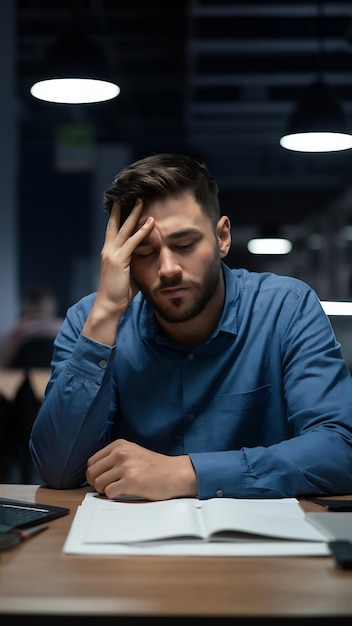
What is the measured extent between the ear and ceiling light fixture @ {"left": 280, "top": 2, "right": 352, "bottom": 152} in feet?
8.21

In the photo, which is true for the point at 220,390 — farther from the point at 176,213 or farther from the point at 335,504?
the point at 335,504

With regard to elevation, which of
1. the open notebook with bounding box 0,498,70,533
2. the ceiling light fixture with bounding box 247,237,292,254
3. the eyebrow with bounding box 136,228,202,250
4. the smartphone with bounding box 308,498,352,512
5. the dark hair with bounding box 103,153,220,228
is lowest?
the smartphone with bounding box 308,498,352,512

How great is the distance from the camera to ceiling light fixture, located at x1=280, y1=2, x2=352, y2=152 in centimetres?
448

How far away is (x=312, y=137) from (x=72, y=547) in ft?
12.4

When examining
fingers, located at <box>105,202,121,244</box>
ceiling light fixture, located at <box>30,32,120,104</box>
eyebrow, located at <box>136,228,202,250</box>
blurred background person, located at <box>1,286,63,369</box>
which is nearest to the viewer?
eyebrow, located at <box>136,228,202,250</box>

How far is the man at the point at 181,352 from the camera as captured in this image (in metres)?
1.83

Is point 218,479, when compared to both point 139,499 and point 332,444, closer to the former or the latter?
point 139,499

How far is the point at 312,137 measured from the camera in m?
4.66

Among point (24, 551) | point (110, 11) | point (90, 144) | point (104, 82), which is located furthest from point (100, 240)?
point (24, 551)

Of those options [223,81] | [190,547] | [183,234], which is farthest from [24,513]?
[223,81]

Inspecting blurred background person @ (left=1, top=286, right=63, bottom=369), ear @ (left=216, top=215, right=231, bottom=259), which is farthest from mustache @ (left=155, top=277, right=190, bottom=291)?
blurred background person @ (left=1, top=286, right=63, bottom=369)

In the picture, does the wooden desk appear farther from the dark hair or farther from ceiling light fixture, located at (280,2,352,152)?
ceiling light fixture, located at (280,2,352,152)

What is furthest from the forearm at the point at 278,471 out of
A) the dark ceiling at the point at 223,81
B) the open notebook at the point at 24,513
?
the dark ceiling at the point at 223,81

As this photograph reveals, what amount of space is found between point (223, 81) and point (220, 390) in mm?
5253
